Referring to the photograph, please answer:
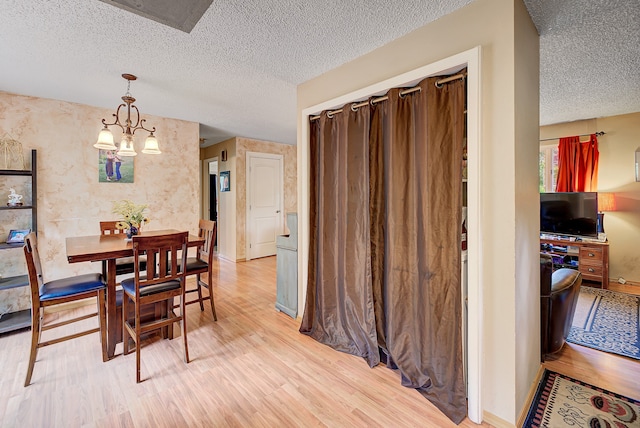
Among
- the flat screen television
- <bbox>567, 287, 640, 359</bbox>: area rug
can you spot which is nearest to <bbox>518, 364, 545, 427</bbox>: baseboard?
<bbox>567, 287, 640, 359</bbox>: area rug

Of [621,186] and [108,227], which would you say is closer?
[108,227]

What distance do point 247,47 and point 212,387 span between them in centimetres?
255

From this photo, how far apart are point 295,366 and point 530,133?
2.36 m

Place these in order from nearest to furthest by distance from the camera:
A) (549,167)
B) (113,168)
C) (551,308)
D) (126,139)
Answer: (551,308)
(126,139)
(113,168)
(549,167)

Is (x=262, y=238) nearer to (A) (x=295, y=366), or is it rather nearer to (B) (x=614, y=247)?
(A) (x=295, y=366)

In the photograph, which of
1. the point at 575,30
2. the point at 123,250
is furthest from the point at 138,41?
the point at 575,30

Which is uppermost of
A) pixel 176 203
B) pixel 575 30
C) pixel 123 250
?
pixel 575 30

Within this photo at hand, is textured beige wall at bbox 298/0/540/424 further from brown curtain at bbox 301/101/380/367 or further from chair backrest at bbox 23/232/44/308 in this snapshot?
chair backrest at bbox 23/232/44/308

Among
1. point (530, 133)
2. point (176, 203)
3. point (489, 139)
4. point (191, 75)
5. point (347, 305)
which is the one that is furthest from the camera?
point (176, 203)

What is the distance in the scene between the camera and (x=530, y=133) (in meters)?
1.82

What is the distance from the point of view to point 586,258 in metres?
4.08

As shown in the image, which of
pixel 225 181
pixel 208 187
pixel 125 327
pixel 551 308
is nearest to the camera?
pixel 551 308

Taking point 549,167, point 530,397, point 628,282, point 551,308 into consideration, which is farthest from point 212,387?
point 549,167

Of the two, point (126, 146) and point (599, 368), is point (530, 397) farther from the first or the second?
point (126, 146)
